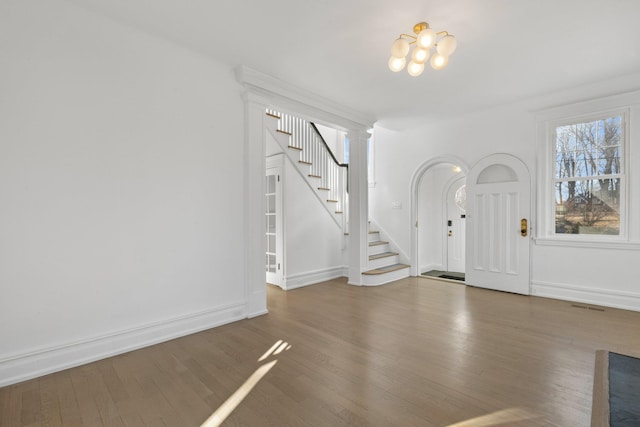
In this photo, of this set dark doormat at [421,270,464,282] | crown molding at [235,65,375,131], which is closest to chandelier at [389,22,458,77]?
crown molding at [235,65,375,131]

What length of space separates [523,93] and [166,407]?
17.0ft

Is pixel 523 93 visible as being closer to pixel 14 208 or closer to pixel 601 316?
pixel 601 316

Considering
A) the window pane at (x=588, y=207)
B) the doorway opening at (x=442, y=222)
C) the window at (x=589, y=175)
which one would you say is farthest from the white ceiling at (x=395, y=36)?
the doorway opening at (x=442, y=222)

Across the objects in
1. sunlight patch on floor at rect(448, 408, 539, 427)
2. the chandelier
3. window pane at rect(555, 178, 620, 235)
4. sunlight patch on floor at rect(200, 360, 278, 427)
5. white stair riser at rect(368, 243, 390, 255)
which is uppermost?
the chandelier

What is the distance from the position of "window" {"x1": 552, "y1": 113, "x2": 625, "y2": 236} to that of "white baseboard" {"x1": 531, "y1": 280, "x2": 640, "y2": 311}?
74 cm

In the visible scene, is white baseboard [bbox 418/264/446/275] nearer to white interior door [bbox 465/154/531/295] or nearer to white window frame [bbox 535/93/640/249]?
white interior door [bbox 465/154/531/295]

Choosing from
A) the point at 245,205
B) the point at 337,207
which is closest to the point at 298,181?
the point at 337,207

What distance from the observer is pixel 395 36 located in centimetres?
283

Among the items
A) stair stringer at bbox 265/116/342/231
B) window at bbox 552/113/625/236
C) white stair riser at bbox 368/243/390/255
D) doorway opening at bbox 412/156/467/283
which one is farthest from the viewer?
doorway opening at bbox 412/156/467/283

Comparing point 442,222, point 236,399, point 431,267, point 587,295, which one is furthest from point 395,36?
point 431,267

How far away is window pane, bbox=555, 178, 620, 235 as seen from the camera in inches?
155

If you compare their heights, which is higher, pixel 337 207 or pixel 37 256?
pixel 337 207

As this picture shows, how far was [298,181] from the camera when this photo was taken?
523 centimetres

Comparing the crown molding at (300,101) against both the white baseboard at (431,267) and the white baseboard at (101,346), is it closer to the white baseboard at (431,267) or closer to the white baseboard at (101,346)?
the white baseboard at (101,346)
